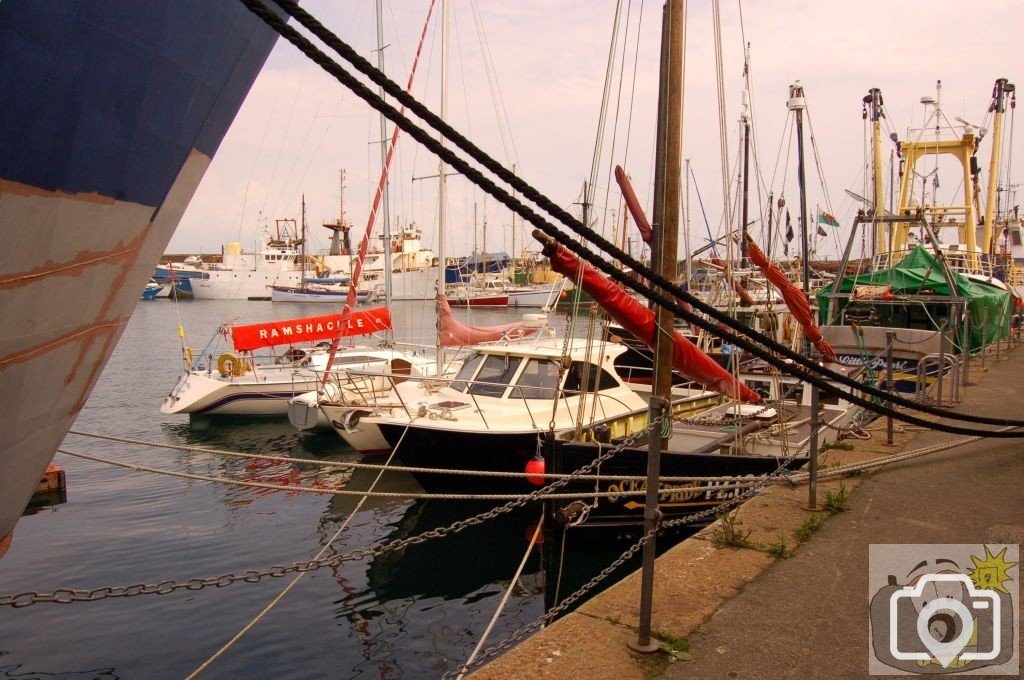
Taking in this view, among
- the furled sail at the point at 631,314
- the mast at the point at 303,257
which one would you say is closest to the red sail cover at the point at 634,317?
the furled sail at the point at 631,314

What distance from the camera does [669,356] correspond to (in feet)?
15.1

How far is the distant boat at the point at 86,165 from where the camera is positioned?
2.45 meters

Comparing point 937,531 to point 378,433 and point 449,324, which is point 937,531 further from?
point 449,324

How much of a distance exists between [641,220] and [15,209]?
21.0 ft

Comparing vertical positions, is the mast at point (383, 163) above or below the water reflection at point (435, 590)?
above

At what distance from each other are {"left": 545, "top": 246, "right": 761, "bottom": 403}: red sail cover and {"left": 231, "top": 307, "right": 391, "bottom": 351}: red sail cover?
528 inches

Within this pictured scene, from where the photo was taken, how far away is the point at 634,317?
610 cm

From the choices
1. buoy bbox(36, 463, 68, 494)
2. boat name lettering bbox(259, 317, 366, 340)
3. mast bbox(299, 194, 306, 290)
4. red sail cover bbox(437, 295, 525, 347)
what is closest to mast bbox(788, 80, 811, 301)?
red sail cover bbox(437, 295, 525, 347)

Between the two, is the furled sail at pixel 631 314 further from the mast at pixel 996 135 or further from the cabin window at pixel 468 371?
the mast at pixel 996 135

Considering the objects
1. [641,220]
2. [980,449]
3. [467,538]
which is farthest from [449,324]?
[980,449]

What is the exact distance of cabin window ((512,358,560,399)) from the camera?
10969 millimetres

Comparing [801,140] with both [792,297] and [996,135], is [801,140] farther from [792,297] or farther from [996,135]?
[792,297]

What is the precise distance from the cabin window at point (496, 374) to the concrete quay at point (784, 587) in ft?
17.8

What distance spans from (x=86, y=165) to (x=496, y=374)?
9.18 m
